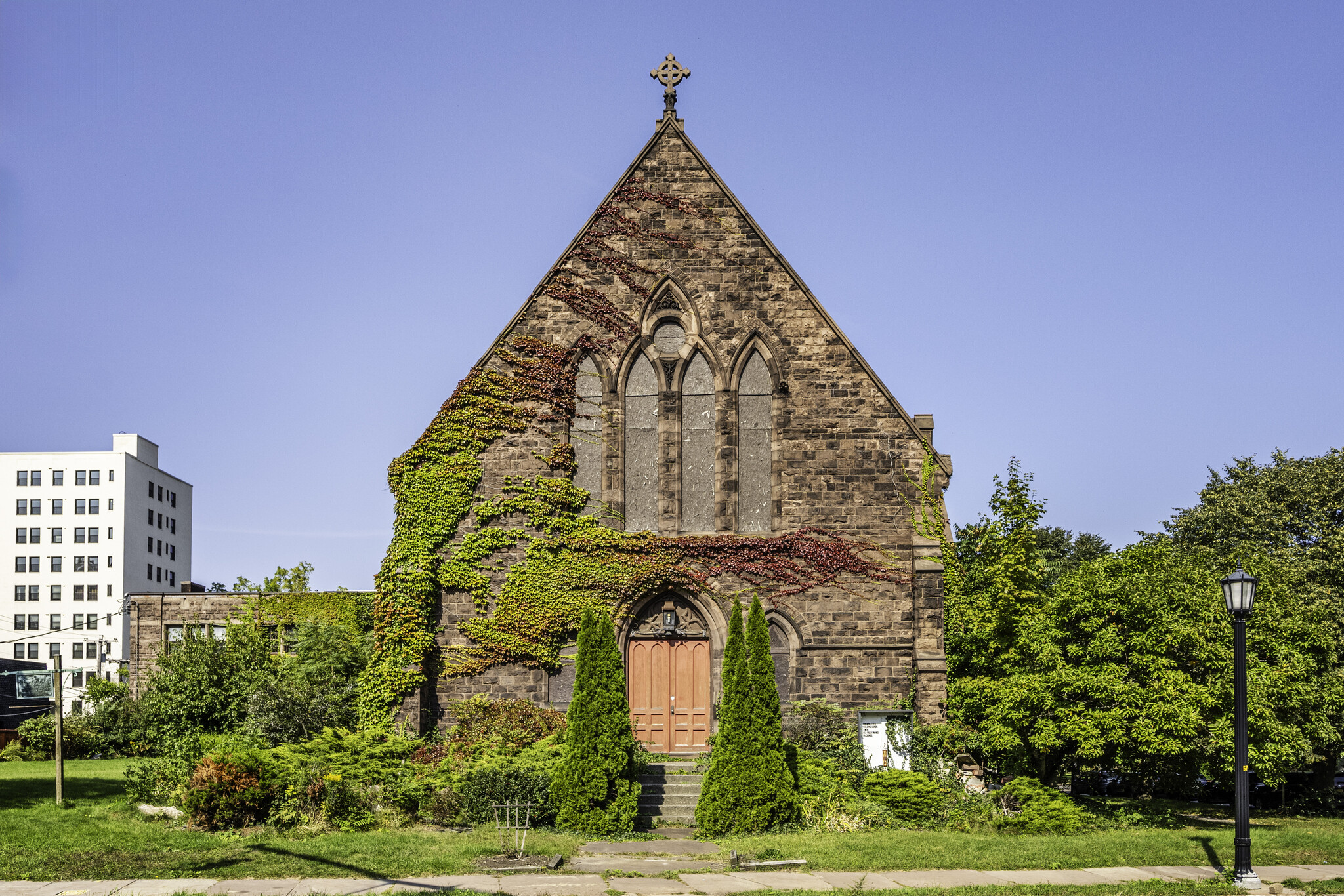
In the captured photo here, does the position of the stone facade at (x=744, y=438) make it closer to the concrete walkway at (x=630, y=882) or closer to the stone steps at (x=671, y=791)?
the stone steps at (x=671, y=791)

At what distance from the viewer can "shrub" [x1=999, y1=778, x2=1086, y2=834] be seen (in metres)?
17.1

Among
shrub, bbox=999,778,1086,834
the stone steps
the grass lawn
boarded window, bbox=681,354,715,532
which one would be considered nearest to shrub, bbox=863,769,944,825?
the grass lawn

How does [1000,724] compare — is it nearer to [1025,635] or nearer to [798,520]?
[1025,635]

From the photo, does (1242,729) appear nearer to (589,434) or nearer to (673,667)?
(673,667)

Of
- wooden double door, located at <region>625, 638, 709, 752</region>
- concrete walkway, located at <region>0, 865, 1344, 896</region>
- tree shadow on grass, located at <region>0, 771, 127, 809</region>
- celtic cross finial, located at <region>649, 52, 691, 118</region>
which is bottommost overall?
tree shadow on grass, located at <region>0, 771, 127, 809</region>

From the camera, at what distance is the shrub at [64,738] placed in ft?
95.5

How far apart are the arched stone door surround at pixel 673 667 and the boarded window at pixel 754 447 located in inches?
77.6

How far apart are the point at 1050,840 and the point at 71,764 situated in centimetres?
2186

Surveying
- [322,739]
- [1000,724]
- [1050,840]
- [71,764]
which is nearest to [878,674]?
[1000,724]

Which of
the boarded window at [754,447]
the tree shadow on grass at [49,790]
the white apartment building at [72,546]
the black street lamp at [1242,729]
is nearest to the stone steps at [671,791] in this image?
the boarded window at [754,447]

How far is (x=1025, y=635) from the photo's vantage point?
20.4 metres

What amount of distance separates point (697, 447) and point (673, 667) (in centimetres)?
433

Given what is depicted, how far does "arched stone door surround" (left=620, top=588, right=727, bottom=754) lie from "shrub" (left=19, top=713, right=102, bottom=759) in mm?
17097

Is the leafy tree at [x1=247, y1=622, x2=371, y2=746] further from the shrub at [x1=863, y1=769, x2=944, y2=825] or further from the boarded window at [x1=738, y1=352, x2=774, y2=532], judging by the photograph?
the shrub at [x1=863, y1=769, x2=944, y2=825]
